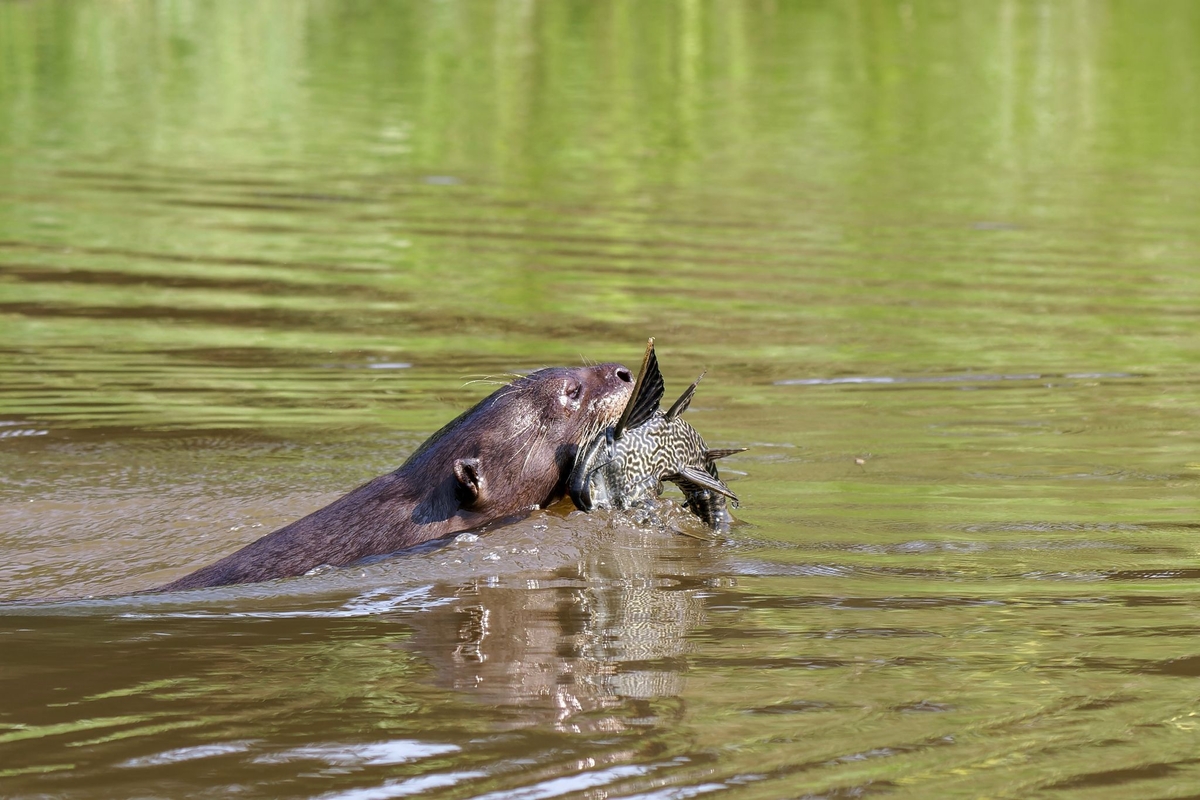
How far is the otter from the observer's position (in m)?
5.48

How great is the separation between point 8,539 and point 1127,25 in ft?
86.9

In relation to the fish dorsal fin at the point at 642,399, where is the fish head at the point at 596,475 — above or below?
below

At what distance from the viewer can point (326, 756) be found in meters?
3.46

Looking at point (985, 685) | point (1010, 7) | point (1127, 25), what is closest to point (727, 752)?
point (985, 685)

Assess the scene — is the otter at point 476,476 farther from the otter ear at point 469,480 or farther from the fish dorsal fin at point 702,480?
the fish dorsal fin at point 702,480

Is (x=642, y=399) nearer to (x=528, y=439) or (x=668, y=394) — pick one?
(x=528, y=439)

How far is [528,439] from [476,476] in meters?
0.26

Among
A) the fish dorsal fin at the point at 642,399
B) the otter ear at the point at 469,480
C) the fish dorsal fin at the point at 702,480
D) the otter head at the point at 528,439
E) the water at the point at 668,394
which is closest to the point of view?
the water at the point at 668,394

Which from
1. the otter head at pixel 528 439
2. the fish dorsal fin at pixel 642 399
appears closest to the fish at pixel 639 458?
the fish dorsal fin at pixel 642 399

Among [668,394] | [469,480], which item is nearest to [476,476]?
[469,480]

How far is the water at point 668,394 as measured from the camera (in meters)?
3.59

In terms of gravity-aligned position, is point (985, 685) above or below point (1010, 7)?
below

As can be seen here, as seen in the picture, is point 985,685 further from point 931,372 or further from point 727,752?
point 931,372

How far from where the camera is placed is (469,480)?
5492 millimetres
